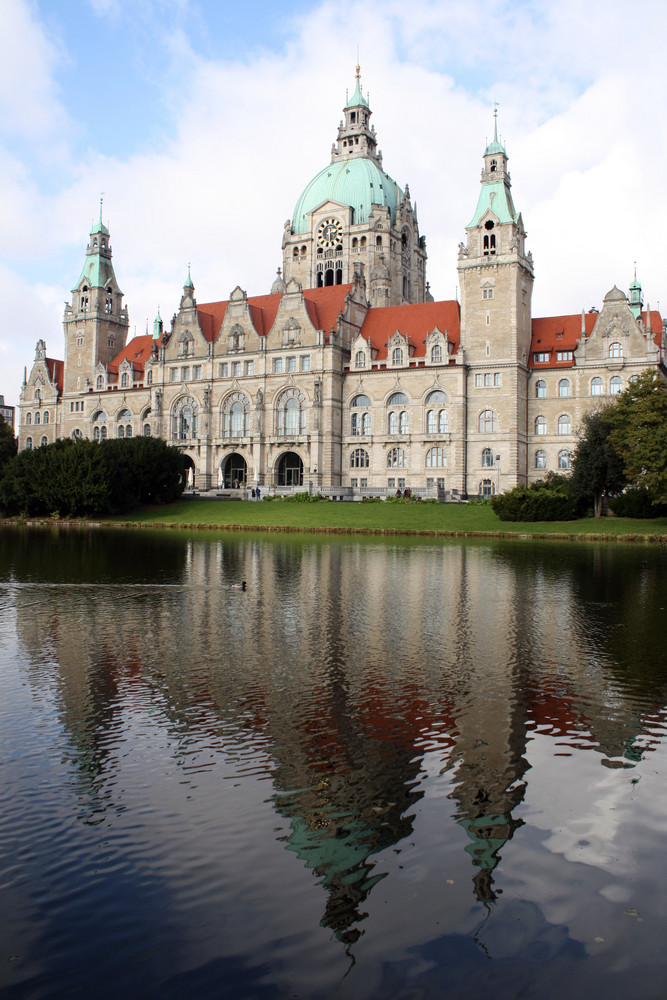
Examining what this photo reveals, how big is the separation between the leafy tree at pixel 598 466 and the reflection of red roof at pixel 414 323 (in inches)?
959

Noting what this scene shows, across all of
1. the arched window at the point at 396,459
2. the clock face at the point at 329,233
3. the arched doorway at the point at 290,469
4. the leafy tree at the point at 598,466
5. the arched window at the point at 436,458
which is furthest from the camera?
the clock face at the point at 329,233

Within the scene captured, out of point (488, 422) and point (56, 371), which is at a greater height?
point (56, 371)

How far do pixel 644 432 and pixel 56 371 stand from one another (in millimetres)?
80069

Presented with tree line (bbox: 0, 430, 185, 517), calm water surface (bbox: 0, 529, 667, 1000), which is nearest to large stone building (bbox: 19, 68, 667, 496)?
tree line (bbox: 0, 430, 185, 517)

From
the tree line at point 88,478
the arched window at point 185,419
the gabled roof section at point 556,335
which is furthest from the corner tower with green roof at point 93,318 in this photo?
the gabled roof section at point 556,335

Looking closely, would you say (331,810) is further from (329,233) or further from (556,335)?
(329,233)

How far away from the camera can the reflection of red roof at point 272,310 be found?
85688 millimetres

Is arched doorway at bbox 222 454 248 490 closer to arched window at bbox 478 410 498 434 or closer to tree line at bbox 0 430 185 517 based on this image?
tree line at bbox 0 430 185 517

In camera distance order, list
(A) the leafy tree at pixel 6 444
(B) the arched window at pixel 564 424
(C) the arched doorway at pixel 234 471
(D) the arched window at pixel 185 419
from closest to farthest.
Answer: (B) the arched window at pixel 564 424
(C) the arched doorway at pixel 234 471
(A) the leafy tree at pixel 6 444
(D) the arched window at pixel 185 419

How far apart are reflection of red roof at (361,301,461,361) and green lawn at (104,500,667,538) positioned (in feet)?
74.3

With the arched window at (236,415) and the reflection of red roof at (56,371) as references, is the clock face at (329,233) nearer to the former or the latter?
the arched window at (236,415)

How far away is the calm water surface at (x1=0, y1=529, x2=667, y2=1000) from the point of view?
6301 millimetres

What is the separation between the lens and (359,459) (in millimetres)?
83688

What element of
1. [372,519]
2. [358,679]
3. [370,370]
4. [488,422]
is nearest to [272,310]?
[370,370]
